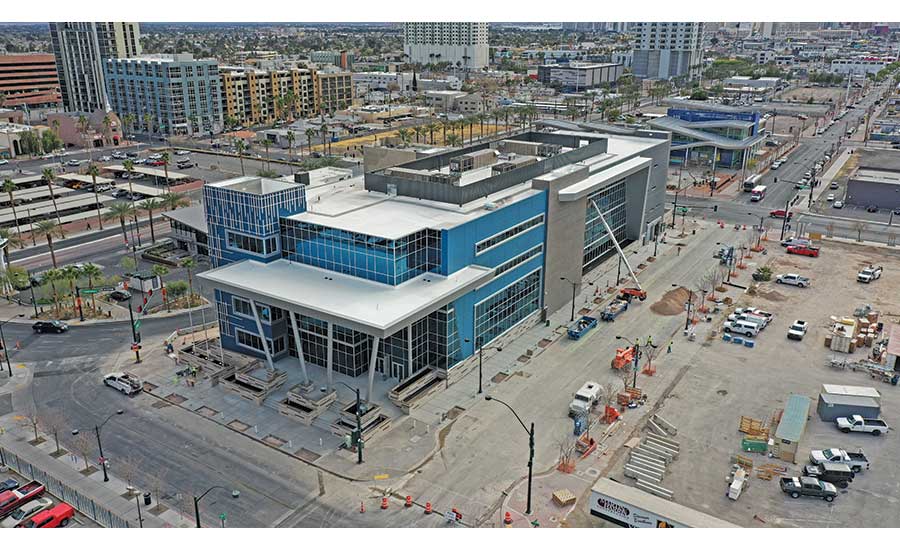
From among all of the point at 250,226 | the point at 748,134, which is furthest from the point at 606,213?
the point at 748,134

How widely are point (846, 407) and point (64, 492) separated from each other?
6159 cm

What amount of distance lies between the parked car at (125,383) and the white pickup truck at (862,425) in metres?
61.3

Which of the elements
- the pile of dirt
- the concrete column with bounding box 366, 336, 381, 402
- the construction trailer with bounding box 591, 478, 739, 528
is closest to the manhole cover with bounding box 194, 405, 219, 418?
the concrete column with bounding box 366, 336, 381, 402

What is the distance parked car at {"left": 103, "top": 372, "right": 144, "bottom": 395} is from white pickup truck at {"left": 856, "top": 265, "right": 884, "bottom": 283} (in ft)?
285

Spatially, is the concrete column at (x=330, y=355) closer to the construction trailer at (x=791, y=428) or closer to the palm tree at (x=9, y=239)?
the construction trailer at (x=791, y=428)

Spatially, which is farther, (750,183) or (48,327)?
(750,183)

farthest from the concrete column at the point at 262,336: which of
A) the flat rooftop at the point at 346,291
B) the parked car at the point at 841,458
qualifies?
the parked car at the point at 841,458

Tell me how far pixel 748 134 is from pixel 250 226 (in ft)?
429

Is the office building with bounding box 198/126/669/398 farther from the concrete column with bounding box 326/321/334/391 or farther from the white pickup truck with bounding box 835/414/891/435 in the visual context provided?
the white pickup truck with bounding box 835/414/891/435

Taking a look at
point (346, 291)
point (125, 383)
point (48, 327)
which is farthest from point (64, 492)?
point (48, 327)

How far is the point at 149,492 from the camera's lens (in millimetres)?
50125

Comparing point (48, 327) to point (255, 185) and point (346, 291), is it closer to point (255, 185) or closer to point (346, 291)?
point (255, 185)

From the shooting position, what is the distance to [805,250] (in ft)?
333

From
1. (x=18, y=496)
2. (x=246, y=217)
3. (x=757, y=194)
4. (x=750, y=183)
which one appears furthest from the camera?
(x=750, y=183)
